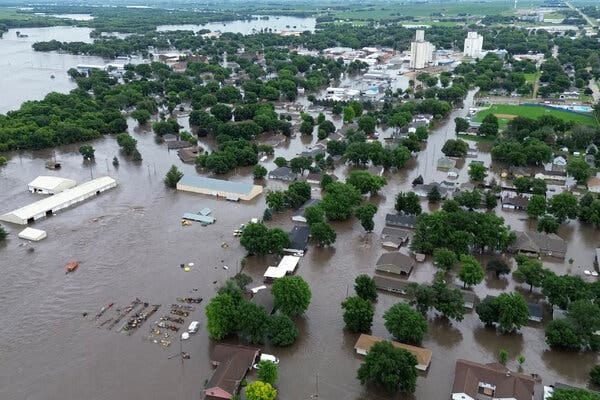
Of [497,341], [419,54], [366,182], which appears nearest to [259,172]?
[366,182]

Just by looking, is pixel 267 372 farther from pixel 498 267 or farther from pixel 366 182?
pixel 366 182

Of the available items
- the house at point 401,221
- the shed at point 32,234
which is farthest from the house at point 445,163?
the shed at point 32,234

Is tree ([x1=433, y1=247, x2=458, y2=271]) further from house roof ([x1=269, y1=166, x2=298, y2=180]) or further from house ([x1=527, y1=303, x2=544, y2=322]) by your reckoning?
house roof ([x1=269, y1=166, x2=298, y2=180])

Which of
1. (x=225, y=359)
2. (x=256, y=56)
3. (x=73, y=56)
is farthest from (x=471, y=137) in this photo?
(x=73, y=56)

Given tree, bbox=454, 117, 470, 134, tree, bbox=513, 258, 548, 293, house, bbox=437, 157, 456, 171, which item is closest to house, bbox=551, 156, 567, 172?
house, bbox=437, 157, 456, 171

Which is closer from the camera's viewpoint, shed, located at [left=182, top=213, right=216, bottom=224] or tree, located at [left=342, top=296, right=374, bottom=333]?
tree, located at [left=342, top=296, right=374, bottom=333]
